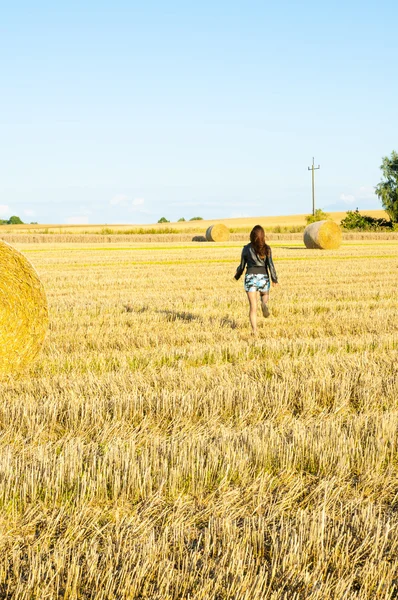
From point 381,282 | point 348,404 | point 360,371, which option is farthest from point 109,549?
point 381,282

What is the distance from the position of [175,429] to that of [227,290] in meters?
10.4

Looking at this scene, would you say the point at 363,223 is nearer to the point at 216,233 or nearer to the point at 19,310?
the point at 216,233

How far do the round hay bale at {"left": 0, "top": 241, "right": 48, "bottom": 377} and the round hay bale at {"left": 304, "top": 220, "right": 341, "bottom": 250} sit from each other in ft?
89.4

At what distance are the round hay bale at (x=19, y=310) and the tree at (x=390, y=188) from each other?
6583 centimetres

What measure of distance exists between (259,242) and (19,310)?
364 cm

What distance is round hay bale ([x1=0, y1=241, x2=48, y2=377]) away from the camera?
24.1 ft

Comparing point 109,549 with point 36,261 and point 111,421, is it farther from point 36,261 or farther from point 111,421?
point 36,261

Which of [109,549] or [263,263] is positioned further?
[263,263]

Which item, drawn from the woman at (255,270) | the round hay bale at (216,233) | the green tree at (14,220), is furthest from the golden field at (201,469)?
the green tree at (14,220)

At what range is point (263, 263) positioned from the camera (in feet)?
32.2

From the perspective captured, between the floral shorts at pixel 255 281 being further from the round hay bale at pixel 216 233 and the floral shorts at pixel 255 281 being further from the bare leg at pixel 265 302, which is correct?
the round hay bale at pixel 216 233

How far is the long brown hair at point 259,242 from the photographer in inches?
370

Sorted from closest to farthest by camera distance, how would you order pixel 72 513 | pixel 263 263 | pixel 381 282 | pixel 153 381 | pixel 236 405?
1. pixel 72 513
2. pixel 236 405
3. pixel 153 381
4. pixel 263 263
5. pixel 381 282

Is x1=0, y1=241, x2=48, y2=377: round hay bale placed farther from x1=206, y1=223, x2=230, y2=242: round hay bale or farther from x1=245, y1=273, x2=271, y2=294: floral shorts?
x1=206, y1=223, x2=230, y2=242: round hay bale
